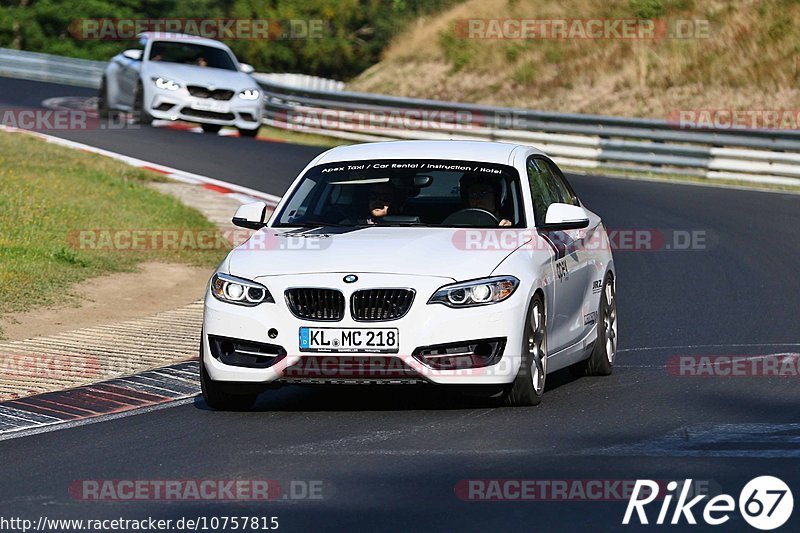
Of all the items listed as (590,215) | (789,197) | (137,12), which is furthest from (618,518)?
(137,12)

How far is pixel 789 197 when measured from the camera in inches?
924

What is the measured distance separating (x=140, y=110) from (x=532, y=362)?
807 inches

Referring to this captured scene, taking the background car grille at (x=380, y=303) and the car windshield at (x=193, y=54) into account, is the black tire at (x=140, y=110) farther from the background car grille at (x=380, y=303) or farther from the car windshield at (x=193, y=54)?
the background car grille at (x=380, y=303)

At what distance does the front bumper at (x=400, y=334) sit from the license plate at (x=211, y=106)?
1937 centimetres

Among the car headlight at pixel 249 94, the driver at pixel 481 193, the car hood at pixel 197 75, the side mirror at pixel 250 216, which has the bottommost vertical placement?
the car headlight at pixel 249 94

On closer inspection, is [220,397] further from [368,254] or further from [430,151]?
[430,151]

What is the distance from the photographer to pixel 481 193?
33.5 ft

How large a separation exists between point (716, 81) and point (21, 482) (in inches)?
1185

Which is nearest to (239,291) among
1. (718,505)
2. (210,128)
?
(718,505)

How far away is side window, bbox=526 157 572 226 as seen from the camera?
33.7ft

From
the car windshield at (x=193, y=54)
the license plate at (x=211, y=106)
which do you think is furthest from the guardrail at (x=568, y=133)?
the license plate at (x=211, y=106)

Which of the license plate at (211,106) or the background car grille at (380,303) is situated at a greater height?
the background car grille at (380,303)

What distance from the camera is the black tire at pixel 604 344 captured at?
35.3 ft

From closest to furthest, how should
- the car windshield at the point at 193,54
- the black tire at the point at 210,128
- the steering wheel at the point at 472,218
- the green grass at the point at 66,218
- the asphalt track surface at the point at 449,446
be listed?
1. the asphalt track surface at the point at 449,446
2. the steering wheel at the point at 472,218
3. the green grass at the point at 66,218
4. the car windshield at the point at 193,54
5. the black tire at the point at 210,128
